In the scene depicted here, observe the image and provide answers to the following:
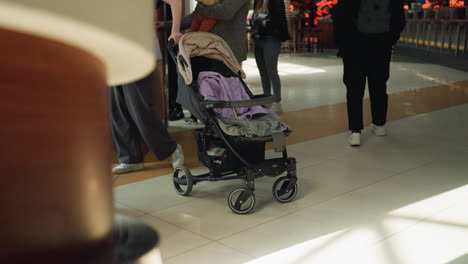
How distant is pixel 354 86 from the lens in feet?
15.3

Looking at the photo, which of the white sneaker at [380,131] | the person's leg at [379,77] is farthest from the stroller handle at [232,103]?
the white sneaker at [380,131]

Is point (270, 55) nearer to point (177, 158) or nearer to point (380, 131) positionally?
point (380, 131)

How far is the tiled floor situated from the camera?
2455 mm

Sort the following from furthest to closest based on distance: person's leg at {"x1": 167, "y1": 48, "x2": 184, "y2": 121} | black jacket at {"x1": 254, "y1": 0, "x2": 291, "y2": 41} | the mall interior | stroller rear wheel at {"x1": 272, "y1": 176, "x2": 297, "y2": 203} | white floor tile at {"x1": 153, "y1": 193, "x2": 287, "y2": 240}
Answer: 1. black jacket at {"x1": 254, "y1": 0, "x2": 291, "y2": 41}
2. person's leg at {"x1": 167, "y1": 48, "x2": 184, "y2": 121}
3. stroller rear wheel at {"x1": 272, "y1": 176, "x2": 297, "y2": 203}
4. white floor tile at {"x1": 153, "y1": 193, "x2": 287, "y2": 240}
5. the mall interior

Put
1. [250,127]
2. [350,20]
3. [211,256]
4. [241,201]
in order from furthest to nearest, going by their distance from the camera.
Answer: [350,20]
[250,127]
[241,201]
[211,256]

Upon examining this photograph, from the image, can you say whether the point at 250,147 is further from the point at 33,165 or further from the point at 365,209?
the point at 33,165

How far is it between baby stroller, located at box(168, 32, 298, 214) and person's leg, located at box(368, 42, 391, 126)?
1.61 m

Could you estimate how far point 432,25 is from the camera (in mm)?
13719

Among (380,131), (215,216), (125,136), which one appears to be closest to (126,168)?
(125,136)

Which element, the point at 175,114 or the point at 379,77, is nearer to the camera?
the point at 379,77

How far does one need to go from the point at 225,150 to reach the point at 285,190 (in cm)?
40

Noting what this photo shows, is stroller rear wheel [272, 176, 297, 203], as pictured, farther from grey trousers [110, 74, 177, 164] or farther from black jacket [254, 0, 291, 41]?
black jacket [254, 0, 291, 41]

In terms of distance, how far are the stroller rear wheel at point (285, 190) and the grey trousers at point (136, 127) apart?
82 centimetres

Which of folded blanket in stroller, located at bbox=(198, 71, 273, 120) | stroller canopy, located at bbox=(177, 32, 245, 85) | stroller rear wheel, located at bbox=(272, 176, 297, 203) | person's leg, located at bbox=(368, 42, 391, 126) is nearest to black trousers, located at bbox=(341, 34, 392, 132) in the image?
person's leg, located at bbox=(368, 42, 391, 126)
